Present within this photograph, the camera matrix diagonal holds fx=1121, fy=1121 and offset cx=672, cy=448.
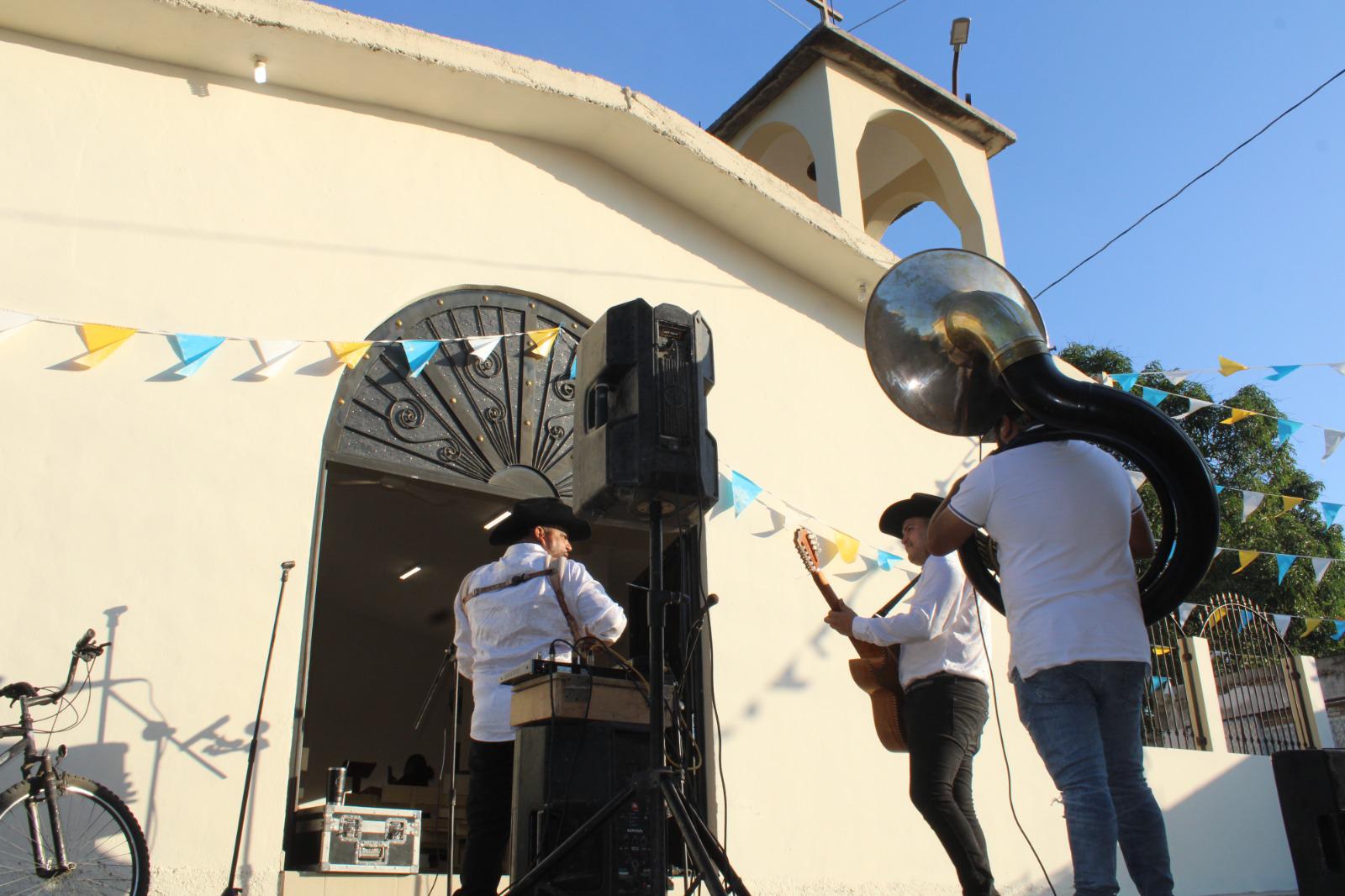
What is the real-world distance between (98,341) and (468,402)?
6.19 feet

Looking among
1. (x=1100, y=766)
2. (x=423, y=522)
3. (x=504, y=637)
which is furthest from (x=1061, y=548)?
(x=423, y=522)

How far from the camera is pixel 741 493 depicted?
676 centimetres

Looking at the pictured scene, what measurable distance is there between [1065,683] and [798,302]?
5.27 metres

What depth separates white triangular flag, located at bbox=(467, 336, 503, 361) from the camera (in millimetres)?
6148

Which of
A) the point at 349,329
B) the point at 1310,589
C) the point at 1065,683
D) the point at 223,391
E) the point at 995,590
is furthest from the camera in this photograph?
the point at 1310,589

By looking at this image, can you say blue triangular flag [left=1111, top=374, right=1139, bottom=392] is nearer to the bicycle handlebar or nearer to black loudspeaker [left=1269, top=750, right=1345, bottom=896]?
black loudspeaker [left=1269, top=750, right=1345, bottom=896]

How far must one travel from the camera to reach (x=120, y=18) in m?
5.41

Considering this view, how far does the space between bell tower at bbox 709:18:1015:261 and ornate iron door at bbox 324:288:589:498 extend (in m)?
3.41

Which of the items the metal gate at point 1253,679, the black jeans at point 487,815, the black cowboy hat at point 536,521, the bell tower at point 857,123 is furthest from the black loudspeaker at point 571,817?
the metal gate at point 1253,679

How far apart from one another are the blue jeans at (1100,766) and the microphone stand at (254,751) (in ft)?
9.98

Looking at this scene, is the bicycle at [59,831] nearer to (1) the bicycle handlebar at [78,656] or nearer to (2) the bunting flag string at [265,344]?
(1) the bicycle handlebar at [78,656]

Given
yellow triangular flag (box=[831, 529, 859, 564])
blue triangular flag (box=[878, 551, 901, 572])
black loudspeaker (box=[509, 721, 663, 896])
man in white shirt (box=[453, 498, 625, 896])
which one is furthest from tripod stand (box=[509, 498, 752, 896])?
blue triangular flag (box=[878, 551, 901, 572])

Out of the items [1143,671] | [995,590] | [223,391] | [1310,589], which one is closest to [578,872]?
[995,590]

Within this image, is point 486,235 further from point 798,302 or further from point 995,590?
point 995,590
